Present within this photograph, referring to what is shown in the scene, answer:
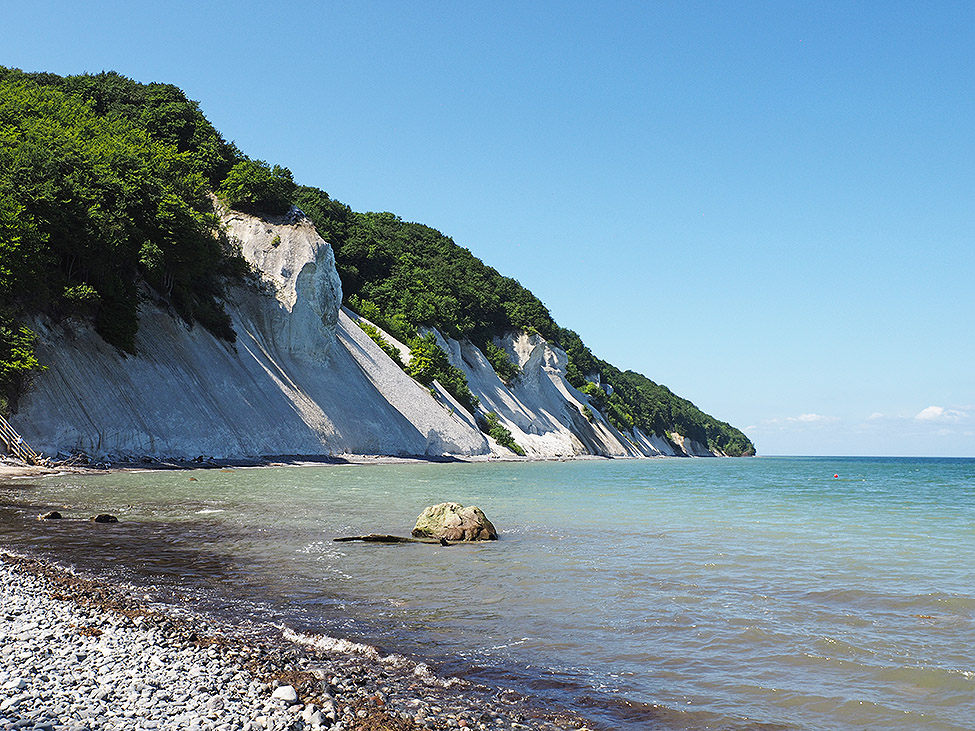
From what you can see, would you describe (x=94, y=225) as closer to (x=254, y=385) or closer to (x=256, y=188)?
(x=254, y=385)

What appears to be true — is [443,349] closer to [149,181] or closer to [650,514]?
[149,181]

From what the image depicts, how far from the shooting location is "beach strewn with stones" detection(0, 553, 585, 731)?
4.79m

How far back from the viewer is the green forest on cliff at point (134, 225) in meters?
33.3

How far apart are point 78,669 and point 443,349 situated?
232 feet

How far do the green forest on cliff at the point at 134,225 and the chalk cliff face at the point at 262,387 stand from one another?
154 cm

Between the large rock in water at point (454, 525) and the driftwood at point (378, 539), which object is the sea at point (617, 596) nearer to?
the driftwood at point (378, 539)

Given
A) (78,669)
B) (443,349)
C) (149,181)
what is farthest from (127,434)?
(443,349)

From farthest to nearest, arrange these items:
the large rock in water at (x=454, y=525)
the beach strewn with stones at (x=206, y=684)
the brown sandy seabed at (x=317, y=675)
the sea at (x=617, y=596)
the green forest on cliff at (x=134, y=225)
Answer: the green forest on cliff at (x=134, y=225)
the large rock in water at (x=454, y=525)
the sea at (x=617, y=596)
the brown sandy seabed at (x=317, y=675)
the beach strewn with stones at (x=206, y=684)

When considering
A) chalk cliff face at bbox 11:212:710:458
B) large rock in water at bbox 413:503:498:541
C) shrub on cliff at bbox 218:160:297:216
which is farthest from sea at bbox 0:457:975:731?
shrub on cliff at bbox 218:160:297:216

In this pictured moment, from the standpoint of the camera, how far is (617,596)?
953 centimetres

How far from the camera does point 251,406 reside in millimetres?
44844

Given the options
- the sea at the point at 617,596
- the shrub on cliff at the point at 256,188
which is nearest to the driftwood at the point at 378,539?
the sea at the point at 617,596

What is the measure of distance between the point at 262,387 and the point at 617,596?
41260mm

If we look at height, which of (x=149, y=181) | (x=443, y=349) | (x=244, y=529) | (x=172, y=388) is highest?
(x=149, y=181)
